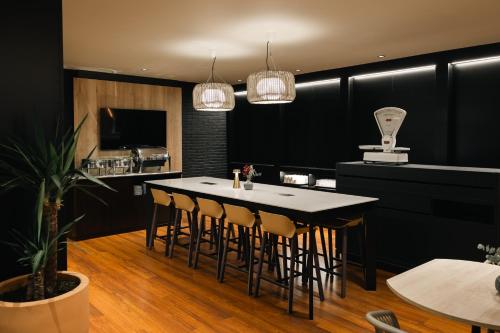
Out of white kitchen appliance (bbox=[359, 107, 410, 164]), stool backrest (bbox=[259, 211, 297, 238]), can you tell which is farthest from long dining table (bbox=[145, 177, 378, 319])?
white kitchen appliance (bbox=[359, 107, 410, 164])

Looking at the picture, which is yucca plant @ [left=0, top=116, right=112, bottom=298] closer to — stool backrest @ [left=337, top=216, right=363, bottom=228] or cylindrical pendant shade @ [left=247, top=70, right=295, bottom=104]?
cylindrical pendant shade @ [left=247, top=70, right=295, bottom=104]

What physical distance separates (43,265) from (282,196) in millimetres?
2515

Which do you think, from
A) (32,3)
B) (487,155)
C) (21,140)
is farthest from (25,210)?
(487,155)

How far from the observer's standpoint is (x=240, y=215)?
4066 millimetres

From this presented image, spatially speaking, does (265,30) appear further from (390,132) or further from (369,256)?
(369,256)

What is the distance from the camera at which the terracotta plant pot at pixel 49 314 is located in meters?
2.11

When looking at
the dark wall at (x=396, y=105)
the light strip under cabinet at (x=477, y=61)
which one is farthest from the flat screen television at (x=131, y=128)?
the light strip under cabinet at (x=477, y=61)

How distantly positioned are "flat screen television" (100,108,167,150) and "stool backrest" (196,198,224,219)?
3299mm

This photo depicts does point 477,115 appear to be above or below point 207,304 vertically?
above

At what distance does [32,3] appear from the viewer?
2.63 metres

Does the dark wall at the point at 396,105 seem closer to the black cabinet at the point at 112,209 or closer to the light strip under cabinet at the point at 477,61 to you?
the light strip under cabinet at the point at 477,61

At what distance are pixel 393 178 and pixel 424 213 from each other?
50 centimetres

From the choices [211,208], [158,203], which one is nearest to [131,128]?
[158,203]

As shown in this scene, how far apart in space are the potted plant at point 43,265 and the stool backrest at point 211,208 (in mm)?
2002
